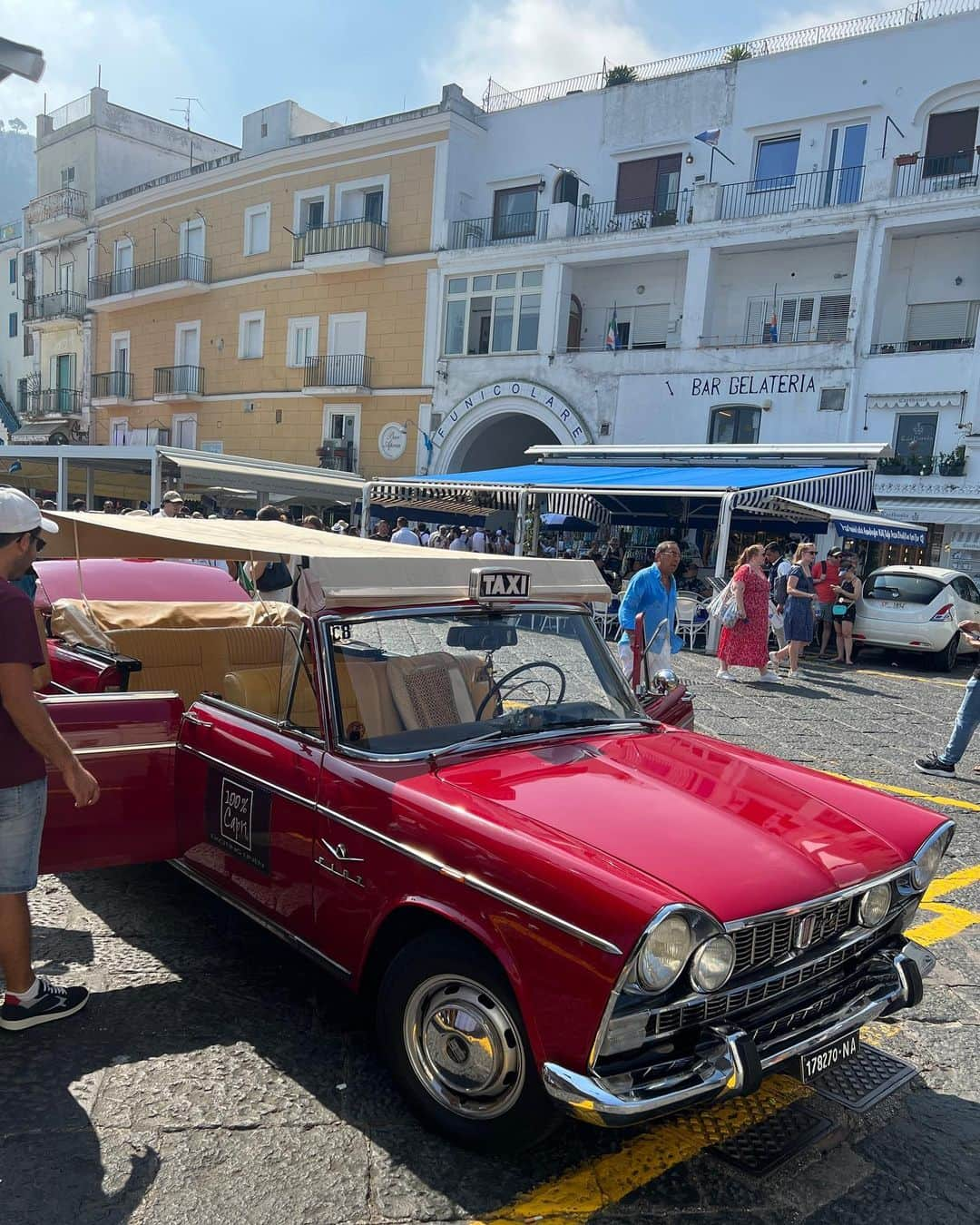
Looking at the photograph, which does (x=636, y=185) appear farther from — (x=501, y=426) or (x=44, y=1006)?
(x=44, y=1006)

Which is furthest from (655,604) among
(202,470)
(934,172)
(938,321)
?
(934,172)

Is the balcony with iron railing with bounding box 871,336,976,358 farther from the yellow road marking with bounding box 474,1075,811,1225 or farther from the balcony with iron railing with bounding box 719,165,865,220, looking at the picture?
the yellow road marking with bounding box 474,1075,811,1225

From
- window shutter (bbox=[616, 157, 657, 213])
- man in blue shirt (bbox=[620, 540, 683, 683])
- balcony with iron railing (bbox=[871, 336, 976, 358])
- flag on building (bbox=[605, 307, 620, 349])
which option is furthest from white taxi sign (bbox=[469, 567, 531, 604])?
window shutter (bbox=[616, 157, 657, 213])

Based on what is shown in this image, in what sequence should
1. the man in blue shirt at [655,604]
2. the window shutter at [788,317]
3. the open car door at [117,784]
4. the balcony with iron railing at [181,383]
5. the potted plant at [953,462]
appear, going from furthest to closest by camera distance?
1. the balcony with iron railing at [181,383]
2. the window shutter at [788,317]
3. the potted plant at [953,462]
4. the man in blue shirt at [655,604]
5. the open car door at [117,784]

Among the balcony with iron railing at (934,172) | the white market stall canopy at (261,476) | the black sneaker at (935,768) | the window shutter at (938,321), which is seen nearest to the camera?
the black sneaker at (935,768)

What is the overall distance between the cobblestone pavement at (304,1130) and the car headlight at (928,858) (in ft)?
2.37

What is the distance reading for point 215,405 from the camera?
30219 mm

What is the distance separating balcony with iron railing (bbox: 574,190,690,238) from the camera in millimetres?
21562

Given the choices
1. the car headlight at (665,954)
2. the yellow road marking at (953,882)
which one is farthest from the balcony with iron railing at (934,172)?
the car headlight at (665,954)

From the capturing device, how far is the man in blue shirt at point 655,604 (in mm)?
7590

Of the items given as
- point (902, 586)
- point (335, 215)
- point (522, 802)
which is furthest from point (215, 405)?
point (522, 802)

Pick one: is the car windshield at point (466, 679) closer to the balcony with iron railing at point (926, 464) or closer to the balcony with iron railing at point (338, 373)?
the balcony with iron railing at point (926, 464)

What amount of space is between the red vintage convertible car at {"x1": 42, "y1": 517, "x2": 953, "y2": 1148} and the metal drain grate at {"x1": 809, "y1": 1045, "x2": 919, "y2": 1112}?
16.0 inches

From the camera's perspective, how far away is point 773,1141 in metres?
2.79
